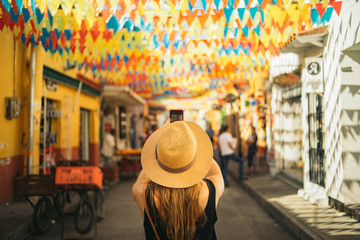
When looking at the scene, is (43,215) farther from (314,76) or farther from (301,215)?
(314,76)

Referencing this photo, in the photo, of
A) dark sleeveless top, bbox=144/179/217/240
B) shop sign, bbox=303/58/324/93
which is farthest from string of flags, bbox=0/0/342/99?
dark sleeveless top, bbox=144/179/217/240

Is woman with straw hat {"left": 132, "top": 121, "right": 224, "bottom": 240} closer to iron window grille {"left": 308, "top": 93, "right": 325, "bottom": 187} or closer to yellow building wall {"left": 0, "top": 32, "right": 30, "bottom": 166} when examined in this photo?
yellow building wall {"left": 0, "top": 32, "right": 30, "bottom": 166}

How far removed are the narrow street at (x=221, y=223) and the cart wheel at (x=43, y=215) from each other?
0.42 feet

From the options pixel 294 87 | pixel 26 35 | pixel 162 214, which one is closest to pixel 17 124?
pixel 26 35

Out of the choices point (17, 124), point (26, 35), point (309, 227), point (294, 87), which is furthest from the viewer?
point (294, 87)

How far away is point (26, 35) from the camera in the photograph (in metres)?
7.58

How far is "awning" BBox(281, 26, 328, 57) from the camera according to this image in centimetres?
786

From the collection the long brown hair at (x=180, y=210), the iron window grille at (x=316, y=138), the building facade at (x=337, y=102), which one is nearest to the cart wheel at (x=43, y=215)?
the long brown hair at (x=180, y=210)

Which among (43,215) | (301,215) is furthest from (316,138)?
(43,215)

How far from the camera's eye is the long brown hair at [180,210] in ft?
7.56

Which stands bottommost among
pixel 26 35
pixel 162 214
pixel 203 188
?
pixel 162 214

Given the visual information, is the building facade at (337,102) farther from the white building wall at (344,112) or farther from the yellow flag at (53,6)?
the yellow flag at (53,6)

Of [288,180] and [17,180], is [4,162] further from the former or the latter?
[288,180]

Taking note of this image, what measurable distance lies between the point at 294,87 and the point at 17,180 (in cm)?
801
